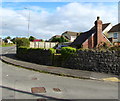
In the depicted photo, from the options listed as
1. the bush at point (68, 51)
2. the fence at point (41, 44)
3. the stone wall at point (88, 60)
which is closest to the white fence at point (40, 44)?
the fence at point (41, 44)

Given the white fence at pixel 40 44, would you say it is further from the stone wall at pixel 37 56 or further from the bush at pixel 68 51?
the bush at pixel 68 51

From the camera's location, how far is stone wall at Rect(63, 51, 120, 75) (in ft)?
35.7

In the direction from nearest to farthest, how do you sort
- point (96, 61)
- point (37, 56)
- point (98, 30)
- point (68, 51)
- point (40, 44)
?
1. point (96, 61)
2. point (68, 51)
3. point (37, 56)
4. point (98, 30)
5. point (40, 44)

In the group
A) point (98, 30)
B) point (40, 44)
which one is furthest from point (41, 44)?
point (98, 30)

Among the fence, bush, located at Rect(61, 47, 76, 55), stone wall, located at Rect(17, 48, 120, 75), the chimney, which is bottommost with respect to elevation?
stone wall, located at Rect(17, 48, 120, 75)

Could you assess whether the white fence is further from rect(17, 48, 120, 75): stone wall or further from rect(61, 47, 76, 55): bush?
rect(61, 47, 76, 55): bush

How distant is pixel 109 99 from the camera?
19.1 feet

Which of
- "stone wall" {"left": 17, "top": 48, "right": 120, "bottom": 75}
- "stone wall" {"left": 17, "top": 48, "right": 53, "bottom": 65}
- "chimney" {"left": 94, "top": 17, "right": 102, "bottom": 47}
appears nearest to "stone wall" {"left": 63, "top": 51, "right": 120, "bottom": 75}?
"stone wall" {"left": 17, "top": 48, "right": 120, "bottom": 75}

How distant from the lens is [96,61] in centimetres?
1148

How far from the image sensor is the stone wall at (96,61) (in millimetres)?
10870

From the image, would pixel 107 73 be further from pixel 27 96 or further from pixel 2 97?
pixel 2 97

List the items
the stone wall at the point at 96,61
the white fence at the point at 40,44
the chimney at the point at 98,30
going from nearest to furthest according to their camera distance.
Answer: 1. the stone wall at the point at 96,61
2. the chimney at the point at 98,30
3. the white fence at the point at 40,44

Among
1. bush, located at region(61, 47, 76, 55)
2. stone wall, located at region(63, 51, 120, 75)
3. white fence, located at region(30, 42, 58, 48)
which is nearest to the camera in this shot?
stone wall, located at region(63, 51, 120, 75)

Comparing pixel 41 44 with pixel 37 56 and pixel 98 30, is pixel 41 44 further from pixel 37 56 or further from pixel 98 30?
pixel 37 56
